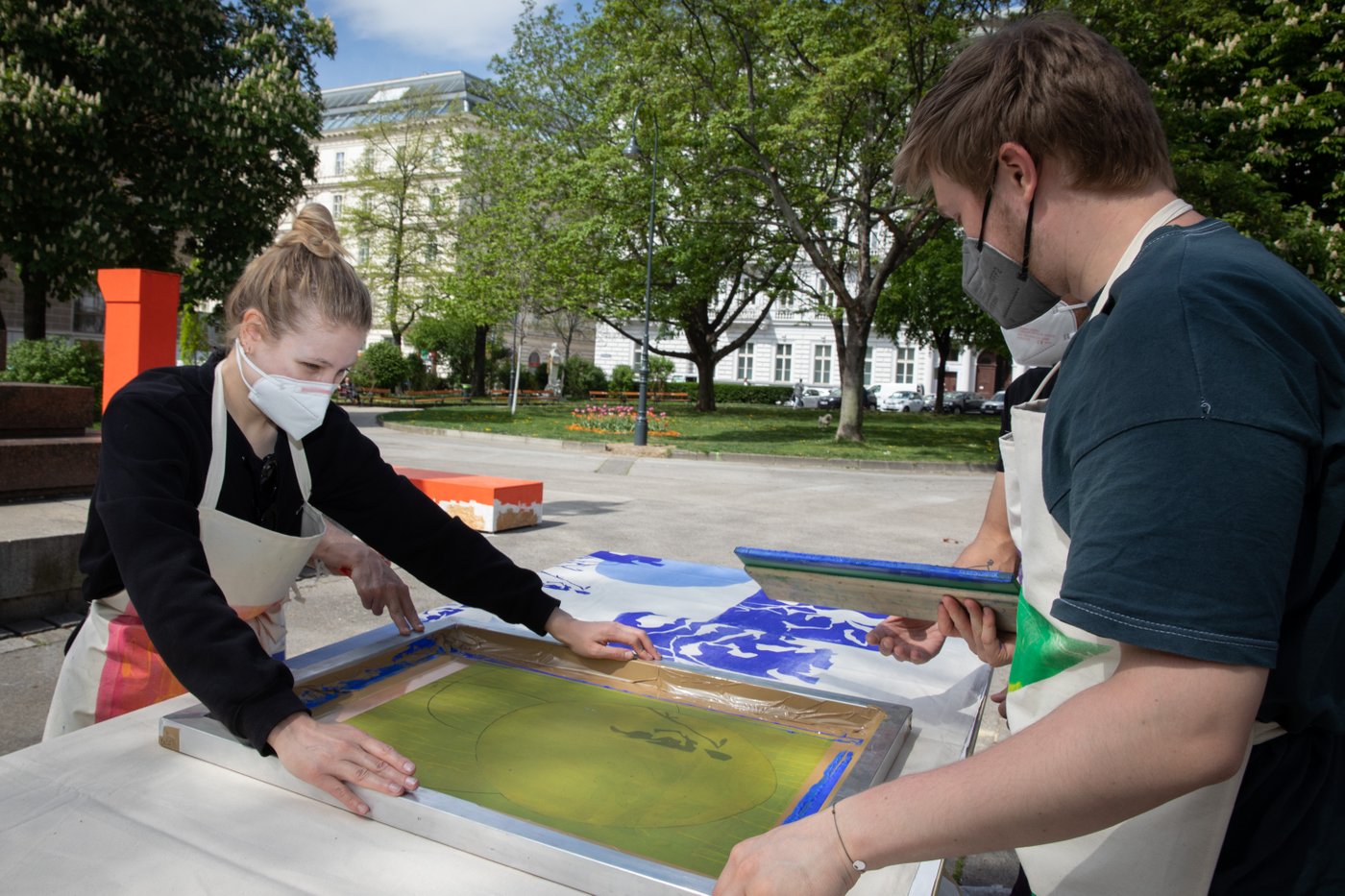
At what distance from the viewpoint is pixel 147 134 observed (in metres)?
19.4

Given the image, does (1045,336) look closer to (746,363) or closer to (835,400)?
(835,400)

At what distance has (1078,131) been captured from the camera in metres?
1.04

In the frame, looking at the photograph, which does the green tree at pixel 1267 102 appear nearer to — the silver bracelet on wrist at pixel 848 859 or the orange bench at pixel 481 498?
the orange bench at pixel 481 498

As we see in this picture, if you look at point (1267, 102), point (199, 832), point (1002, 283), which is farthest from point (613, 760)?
point (1267, 102)

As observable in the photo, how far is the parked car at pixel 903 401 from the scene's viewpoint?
45.3 meters

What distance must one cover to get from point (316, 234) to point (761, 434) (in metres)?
21.1

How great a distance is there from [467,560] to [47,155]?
20.2 m

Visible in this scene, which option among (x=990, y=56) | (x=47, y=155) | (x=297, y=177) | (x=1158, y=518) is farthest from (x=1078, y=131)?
(x=297, y=177)

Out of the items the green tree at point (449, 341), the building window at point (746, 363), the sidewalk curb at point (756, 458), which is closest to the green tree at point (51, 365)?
the sidewalk curb at point (756, 458)

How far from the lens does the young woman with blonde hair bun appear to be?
147 cm

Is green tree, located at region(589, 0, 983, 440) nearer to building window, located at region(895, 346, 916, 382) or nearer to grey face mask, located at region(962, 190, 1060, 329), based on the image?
grey face mask, located at region(962, 190, 1060, 329)

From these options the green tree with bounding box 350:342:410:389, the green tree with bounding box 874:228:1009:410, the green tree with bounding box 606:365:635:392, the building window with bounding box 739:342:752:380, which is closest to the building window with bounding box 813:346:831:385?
the building window with bounding box 739:342:752:380

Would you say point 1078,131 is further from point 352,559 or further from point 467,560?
point 352,559

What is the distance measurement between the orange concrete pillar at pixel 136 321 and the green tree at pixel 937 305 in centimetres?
1914
